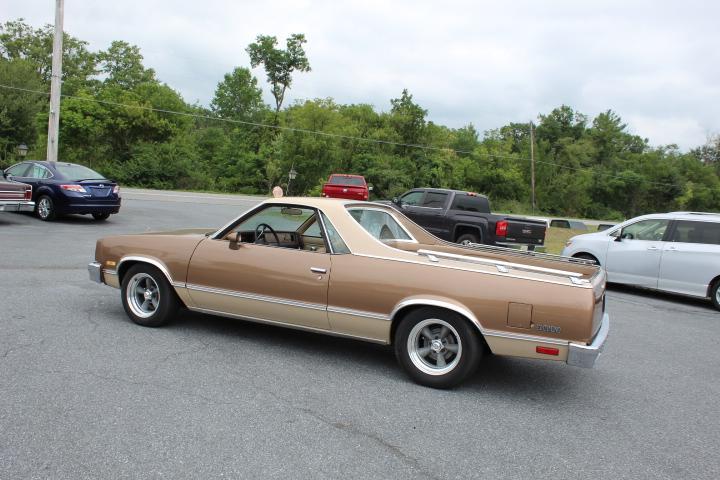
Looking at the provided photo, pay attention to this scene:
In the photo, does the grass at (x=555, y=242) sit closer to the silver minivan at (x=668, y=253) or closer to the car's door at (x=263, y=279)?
the silver minivan at (x=668, y=253)

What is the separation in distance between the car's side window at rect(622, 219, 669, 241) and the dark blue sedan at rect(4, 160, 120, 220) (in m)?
13.0

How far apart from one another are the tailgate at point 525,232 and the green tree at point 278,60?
188 feet

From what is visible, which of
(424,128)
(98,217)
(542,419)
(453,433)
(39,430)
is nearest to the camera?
(39,430)

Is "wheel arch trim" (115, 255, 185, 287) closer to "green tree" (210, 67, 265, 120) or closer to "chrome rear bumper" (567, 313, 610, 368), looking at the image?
"chrome rear bumper" (567, 313, 610, 368)

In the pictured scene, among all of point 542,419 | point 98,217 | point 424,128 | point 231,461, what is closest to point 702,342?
point 542,419

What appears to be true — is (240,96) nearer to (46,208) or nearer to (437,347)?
(46,208)

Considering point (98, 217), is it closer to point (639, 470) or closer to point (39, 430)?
point (39, 430)

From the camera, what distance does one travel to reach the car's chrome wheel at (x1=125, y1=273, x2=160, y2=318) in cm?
596

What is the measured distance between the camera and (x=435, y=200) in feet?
50.1

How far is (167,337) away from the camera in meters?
5.64

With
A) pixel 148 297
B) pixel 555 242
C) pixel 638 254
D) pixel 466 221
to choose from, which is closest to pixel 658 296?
pixel 638 254

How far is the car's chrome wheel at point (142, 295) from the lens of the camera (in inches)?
235

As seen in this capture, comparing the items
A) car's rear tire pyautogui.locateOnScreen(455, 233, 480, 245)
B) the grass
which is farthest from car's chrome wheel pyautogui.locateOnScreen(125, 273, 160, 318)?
the grass

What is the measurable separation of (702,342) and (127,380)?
6.78 meters
